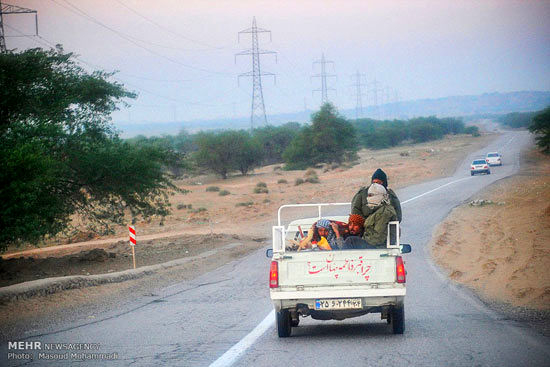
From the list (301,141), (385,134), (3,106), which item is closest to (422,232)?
(3,106)

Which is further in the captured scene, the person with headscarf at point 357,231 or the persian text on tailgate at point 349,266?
the person with headscarf at point 357,231

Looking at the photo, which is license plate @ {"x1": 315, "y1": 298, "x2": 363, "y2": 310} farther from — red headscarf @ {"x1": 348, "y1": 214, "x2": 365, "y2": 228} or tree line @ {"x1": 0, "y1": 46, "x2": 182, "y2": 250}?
tree line @ {"x1": 0, "y1": 46, "x2": 182, "y2": 250}

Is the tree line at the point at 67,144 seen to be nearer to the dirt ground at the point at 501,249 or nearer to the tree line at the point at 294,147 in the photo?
the dirt ground at the point at 501,249

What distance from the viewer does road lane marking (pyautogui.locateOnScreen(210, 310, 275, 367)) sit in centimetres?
731

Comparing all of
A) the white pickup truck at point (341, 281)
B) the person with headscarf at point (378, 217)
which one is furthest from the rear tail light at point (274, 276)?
the person with headscarf at point (378, 217)

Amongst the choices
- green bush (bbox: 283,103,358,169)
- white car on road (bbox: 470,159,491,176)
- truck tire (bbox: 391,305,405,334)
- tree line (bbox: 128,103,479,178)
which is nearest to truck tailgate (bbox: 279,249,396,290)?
truck tire (bbox: 391,305,405,334)

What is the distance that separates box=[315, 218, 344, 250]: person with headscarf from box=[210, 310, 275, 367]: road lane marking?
63.1 inches

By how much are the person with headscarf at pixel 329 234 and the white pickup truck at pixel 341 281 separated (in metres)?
0.56

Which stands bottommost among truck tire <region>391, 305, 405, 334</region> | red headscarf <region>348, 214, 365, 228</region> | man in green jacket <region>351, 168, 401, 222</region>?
truck tire <region>391, 305, 405, 334</region>

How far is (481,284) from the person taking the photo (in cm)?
1378

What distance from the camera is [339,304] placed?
830 cm

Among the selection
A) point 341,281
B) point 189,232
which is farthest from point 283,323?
point 189,232

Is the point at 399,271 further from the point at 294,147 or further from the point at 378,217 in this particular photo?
the point at 294,147

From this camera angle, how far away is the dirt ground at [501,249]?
41.0 ft
